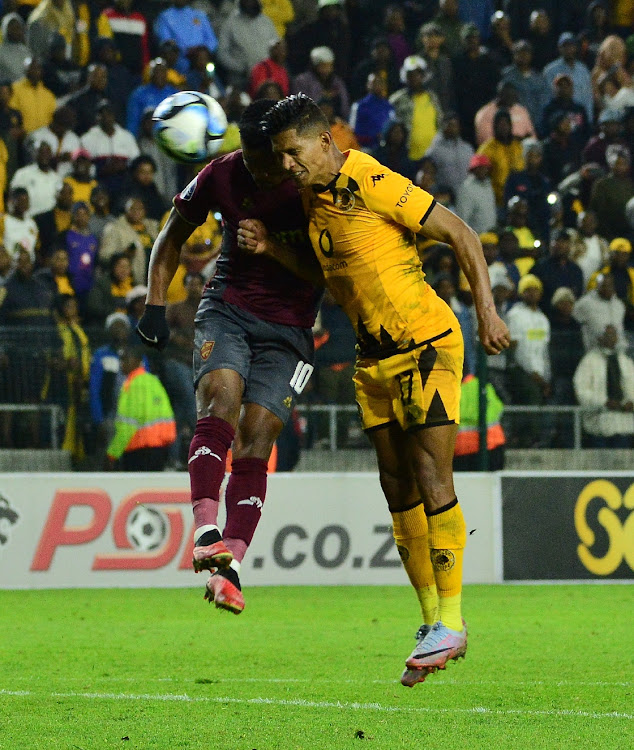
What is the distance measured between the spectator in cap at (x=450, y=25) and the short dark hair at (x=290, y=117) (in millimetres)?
12136

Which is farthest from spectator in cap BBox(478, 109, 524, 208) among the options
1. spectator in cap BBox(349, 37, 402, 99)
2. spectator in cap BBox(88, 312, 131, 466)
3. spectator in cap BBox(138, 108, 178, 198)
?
spectator in cap BBox(88, 312, 131, 466)

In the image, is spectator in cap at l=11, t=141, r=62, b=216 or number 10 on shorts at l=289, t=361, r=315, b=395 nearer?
number 10 on shorts at l=289, t=361, r=315, b=395

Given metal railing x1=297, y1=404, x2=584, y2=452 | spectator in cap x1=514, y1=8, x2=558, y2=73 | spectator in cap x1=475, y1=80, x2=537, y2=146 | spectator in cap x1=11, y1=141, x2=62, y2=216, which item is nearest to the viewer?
metal railing x1=297, y1=404, x2=584, y2=452

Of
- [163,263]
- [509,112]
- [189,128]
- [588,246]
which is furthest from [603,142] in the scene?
[163,263]

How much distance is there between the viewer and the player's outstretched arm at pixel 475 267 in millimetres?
5797

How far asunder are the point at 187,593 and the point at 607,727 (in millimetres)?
6442

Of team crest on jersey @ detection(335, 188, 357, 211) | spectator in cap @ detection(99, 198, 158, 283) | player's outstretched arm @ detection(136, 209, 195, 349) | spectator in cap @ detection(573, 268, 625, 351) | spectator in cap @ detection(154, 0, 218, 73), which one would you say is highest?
spectator in cap @ detection(154, 0, 218, 73)

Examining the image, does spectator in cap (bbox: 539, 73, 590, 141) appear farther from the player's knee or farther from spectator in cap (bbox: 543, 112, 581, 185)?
the player's knee

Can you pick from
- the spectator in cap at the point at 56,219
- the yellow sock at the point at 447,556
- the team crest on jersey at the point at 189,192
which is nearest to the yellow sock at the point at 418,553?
the yellow sock at the point at 447,556

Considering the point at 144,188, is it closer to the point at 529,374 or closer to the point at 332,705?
the point at 529,374

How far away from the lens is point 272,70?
16.2 m

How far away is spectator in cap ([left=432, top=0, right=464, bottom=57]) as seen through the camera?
1767cm

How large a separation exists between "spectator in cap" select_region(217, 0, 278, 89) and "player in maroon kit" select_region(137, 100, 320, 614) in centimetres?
1045

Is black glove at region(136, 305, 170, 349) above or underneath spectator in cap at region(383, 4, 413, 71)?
underneath
